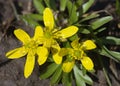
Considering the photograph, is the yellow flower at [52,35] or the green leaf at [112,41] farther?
the green leaf at [112,41]

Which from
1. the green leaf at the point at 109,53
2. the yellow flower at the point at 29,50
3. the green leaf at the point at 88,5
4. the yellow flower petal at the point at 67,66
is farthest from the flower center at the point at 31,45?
the green leaf at the point at 88,5

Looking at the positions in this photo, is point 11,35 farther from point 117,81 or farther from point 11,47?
point 117,81

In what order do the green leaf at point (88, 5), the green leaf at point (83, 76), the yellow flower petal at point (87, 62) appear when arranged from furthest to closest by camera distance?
the green leaf at point (88, 5)
the green leaf at point (83, 76)
the yellow flower petal at point (87, 62)

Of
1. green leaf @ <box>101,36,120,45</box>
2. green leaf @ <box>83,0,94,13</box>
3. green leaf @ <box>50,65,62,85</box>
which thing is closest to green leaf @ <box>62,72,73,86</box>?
green leaf @ <box>50,65,62,85</box>

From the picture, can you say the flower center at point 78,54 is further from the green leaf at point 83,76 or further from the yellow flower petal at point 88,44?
the green leaf at point 83,76

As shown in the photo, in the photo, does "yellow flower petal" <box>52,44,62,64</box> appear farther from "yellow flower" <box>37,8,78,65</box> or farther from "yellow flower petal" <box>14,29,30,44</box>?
"yellow flower petal" <box>14,29,30,44</box>

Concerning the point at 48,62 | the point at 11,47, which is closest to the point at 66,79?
the point at 48,62

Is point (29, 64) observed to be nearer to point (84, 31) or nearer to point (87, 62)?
point (87, 62)
